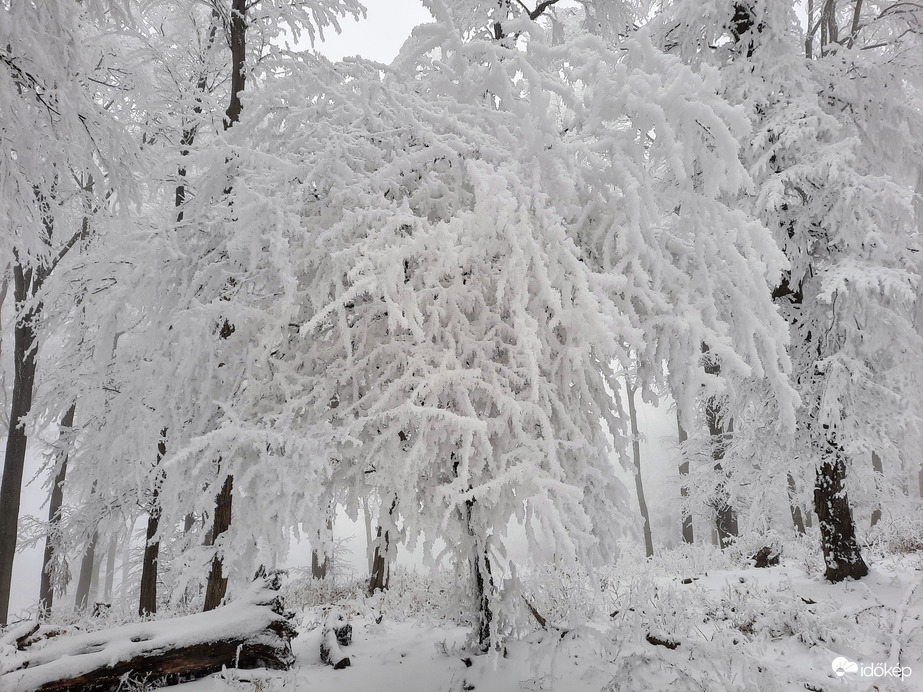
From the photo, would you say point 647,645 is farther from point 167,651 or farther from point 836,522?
point 836,522

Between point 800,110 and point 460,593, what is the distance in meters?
7.09

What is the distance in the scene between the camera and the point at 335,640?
469 centimetres

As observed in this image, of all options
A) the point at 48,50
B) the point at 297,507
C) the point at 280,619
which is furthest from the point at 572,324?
the point at 48,50

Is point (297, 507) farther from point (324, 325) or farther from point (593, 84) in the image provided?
point (593, 84)

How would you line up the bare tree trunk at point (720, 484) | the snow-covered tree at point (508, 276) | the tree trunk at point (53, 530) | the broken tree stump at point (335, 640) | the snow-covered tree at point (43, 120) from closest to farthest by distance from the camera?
the snow-covered tree at point (508, 276) → the snow-covered tree at point (43, 120) → the broken tree stump at point (335, 640) → the tree trunk at point (53, 530) → the bare tree trunk at point (720, 484)

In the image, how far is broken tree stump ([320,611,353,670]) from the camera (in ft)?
14.8

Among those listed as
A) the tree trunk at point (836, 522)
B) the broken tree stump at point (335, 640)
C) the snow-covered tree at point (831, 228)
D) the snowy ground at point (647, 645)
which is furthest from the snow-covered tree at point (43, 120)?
the tree trunk at point (836, 522)

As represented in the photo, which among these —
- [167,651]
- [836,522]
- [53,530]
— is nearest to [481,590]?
[167,651]

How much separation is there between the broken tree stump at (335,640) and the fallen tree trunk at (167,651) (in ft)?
1.13
